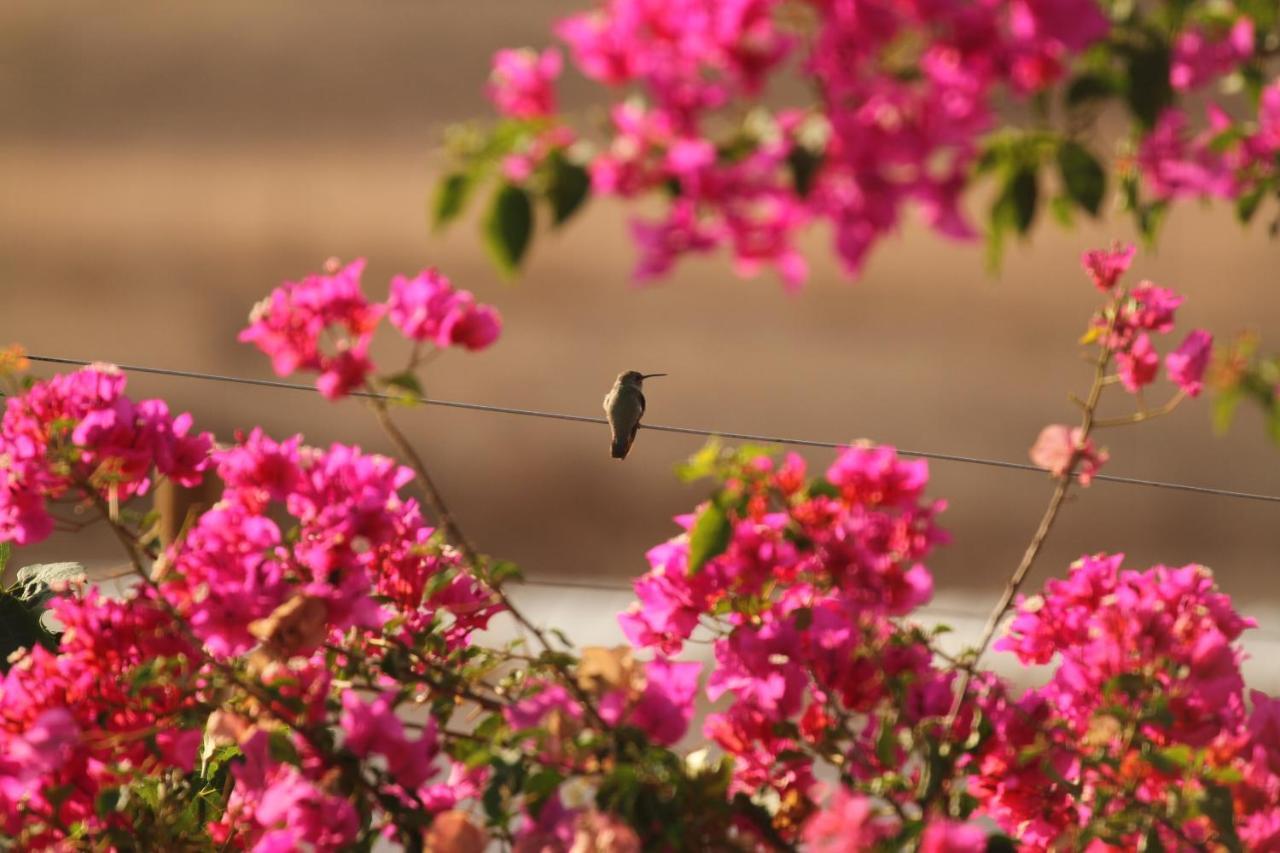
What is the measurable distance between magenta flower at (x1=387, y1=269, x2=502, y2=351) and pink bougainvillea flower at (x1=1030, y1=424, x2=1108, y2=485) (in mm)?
379

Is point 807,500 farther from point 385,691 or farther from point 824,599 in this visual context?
point 385,691

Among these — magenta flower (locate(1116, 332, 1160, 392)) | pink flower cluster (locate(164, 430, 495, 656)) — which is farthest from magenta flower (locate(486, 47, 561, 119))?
magenta flower (locate(1116, 332, 1160, 392))

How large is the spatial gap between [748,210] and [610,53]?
9 centimetres

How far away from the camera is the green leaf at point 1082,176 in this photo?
0.64 meters

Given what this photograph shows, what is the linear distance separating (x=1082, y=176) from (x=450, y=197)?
282mm

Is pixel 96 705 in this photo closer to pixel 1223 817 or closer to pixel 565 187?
pixel 565 187

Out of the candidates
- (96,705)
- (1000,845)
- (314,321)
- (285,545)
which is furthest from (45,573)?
(1000,845)

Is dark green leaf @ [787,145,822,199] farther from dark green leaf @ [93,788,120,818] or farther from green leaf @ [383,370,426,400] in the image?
dark green leaf @ [93,788,120,818]

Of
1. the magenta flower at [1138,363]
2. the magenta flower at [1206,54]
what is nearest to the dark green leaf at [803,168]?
the magenta flower at [1206,54]

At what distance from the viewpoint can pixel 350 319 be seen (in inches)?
34.1

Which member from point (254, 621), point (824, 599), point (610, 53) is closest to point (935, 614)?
point (824, 599)

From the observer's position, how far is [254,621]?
88cm

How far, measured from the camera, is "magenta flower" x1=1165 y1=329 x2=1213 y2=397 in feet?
3.15

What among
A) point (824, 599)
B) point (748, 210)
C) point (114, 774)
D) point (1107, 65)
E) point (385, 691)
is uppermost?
point (1107, 65)
